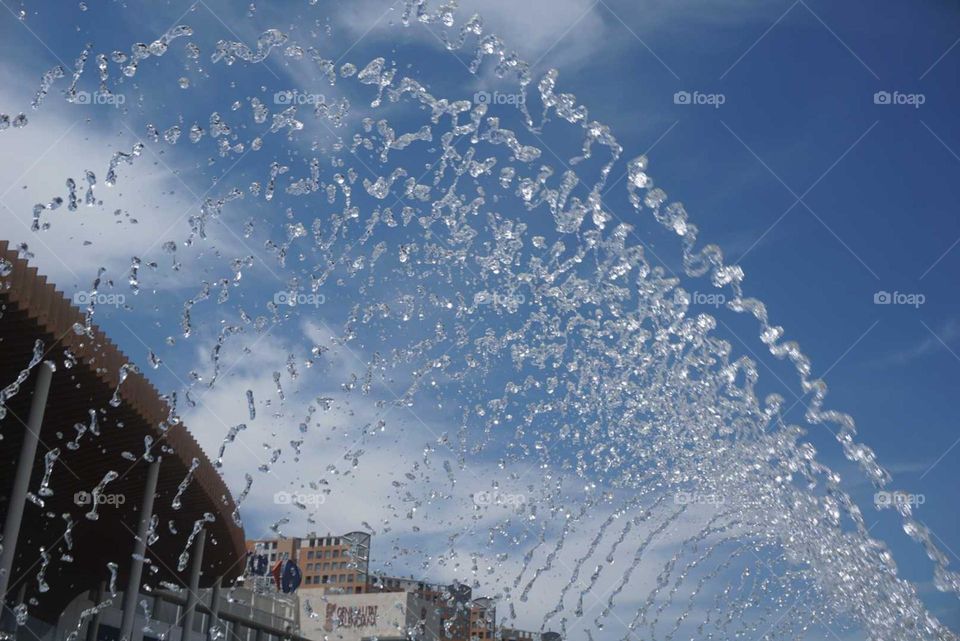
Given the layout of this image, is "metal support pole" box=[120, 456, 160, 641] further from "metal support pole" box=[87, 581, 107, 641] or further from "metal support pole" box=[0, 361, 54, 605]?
"metal support pole" box=[87, 581, 107, 641]

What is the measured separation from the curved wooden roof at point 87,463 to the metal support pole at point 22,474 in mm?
293

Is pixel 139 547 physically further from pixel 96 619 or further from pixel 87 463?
pixel 96 619

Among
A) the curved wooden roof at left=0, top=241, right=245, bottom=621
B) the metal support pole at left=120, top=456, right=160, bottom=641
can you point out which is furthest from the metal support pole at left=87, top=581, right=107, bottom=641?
the metal support pole at left=120, top=456, right=160, bottom=641

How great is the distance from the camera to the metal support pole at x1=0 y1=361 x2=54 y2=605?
11.9m

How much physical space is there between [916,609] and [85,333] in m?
11.4

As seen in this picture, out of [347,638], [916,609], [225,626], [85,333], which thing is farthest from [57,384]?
[347,638]

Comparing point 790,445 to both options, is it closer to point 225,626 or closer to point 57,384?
point 57,384

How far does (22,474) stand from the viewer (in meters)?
12.6

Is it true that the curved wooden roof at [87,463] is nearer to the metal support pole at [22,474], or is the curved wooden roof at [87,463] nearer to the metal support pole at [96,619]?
the metal support pole at [22,474]

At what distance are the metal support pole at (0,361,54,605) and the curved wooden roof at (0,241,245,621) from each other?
29cm

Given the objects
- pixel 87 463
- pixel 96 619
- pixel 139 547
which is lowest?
pixel 96 619

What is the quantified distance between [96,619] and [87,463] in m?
10.5

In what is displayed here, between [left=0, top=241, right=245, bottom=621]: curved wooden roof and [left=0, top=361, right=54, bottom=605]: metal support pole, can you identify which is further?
[left=0, top=361, right=54, bottom=605]: metal support pole

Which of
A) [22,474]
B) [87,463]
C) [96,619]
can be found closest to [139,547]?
[87,463]
